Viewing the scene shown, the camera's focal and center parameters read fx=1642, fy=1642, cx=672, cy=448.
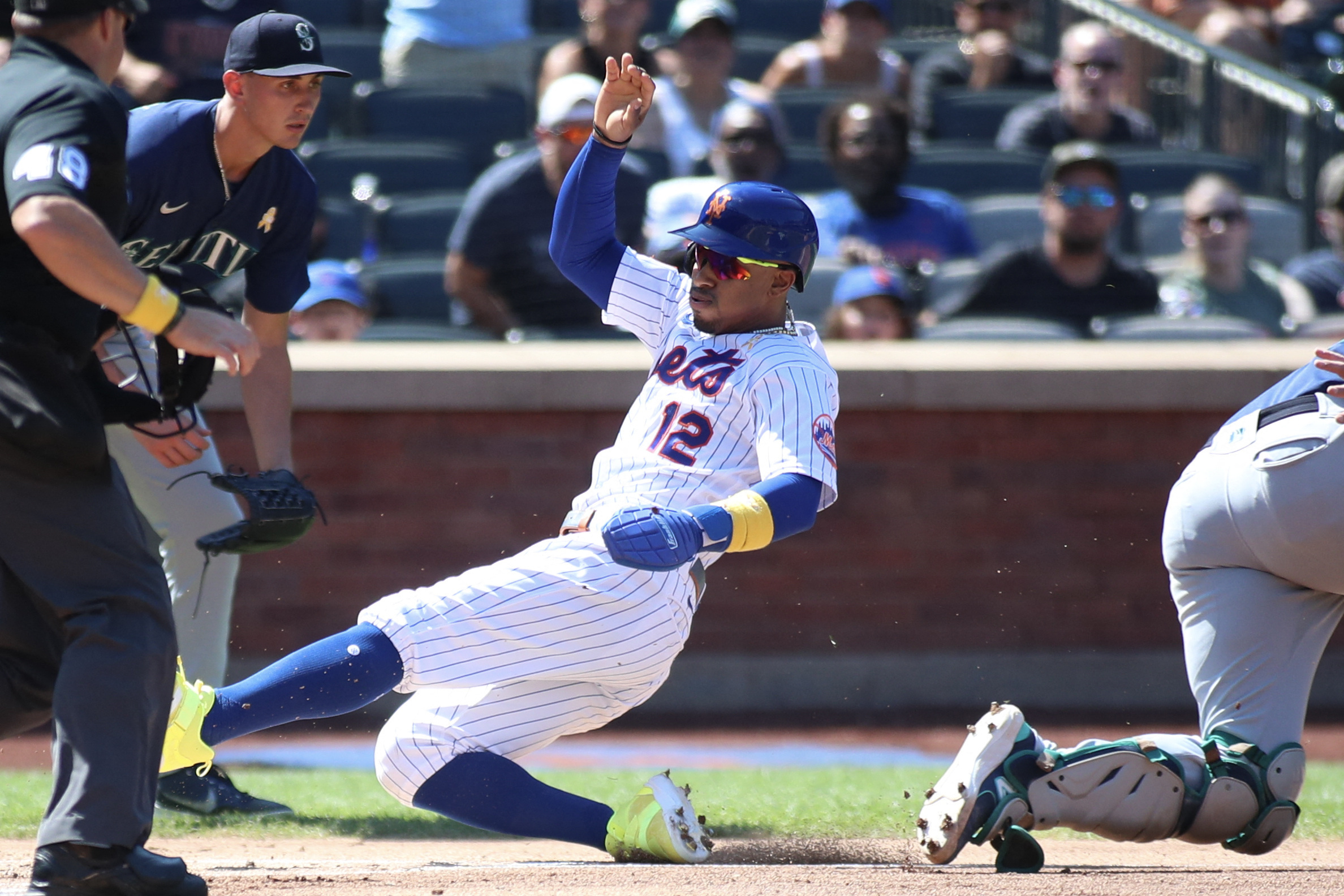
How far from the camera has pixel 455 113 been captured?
27.2 feet

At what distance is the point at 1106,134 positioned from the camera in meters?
8.25

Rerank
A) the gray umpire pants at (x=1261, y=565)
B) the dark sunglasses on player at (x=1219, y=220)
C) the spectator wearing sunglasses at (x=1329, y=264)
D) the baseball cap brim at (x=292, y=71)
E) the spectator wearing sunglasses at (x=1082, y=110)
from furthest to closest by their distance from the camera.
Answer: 1. the spectator wearing sunglasses at (x=1082, y=110)
2. the spectator wearing sunglasses at (x=1329, y=264)
3. the dark sunglasses on player at (x=1219, y=220)
4. the baseball cap brim at (x=292, y=71)
5. the gray umpire pants at (x=1261, y=565)

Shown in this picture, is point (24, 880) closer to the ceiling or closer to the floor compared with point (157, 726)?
closer to the floor

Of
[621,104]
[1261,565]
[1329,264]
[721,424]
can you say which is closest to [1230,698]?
[1261,565]

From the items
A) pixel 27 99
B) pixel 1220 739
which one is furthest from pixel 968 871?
pixel 27 99

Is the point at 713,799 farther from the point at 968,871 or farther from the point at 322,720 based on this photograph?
the point at 322,720

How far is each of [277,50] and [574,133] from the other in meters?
3.23

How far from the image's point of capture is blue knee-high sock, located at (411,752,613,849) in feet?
11.1

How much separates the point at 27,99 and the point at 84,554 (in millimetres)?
742

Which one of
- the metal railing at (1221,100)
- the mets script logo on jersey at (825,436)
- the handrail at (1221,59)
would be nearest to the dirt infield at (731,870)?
the mets script logo on jersey at (825,436)

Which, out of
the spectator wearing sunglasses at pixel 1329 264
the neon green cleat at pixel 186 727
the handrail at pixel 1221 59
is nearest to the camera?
the neon green cleat at pixel 186 727

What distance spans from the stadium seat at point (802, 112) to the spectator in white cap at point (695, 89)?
242 millimetres

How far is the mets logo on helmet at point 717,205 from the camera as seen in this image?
3494 millimetres

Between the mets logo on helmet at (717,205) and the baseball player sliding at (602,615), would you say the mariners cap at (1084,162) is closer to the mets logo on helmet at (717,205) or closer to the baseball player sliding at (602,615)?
the baseball player sliding at (602,615)
